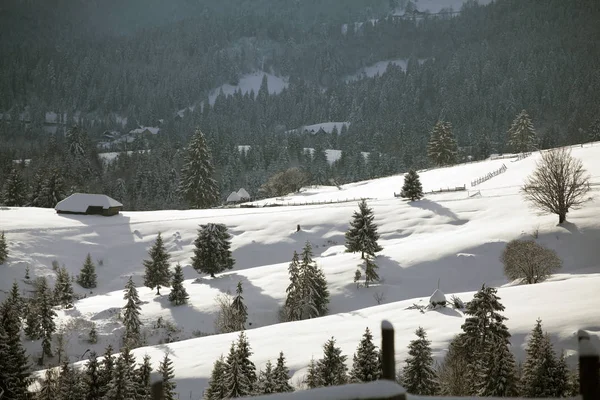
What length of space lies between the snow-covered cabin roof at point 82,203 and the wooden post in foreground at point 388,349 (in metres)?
73.4

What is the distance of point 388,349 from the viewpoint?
3.94 metres

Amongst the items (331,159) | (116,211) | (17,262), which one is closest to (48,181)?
(116,211)

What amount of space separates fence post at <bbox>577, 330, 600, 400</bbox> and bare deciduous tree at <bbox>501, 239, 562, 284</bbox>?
126 feet

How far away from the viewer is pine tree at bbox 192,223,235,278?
167 ft

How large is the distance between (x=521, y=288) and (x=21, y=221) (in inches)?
2348

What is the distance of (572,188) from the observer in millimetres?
45625

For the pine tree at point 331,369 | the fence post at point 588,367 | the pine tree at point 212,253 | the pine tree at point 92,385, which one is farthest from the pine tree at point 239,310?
the fence post at point 588,367

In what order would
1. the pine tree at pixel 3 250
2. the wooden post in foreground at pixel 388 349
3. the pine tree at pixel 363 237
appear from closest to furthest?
the wooden post in foreground at pixel 388 349
the pine tree at pixel 363 237
the pine tree at pixel 3 250

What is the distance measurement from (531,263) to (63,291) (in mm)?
42536

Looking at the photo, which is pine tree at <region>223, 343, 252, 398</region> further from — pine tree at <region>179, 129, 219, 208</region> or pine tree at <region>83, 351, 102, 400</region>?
pine tree at <region>179, 129, 219, 208</region>

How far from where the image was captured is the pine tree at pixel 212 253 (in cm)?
5100

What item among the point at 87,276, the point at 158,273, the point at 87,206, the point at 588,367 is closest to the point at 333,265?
the point at 158,273

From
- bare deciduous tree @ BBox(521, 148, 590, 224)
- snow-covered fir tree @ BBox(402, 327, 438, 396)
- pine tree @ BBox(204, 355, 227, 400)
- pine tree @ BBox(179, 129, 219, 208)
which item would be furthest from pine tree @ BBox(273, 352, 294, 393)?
pine tree @ BBox(179, 129, 219, 208)

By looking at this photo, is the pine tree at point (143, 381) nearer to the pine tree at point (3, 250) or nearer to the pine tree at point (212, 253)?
the pine tree at point (212, 253)
